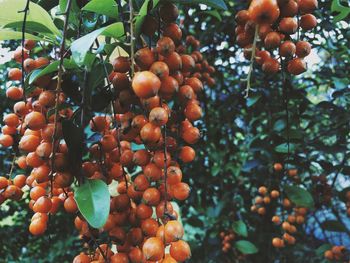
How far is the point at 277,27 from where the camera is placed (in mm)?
843

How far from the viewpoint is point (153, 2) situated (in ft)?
2.54

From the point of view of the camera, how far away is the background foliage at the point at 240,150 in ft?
6.16

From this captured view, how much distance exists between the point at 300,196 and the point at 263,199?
440 mm

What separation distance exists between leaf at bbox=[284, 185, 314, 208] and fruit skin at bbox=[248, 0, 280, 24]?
4.16 ft

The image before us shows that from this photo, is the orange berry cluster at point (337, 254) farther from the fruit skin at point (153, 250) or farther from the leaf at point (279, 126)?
the fruit skin at point (153, 250)

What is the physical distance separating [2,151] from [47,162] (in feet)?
3.65

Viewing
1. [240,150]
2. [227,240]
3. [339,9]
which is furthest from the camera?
[240,150]

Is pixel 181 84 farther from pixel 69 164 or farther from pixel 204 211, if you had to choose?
pixel 204 211

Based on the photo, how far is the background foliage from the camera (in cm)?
188

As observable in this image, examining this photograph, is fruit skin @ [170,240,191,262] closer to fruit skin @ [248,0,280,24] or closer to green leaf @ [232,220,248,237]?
fruit skin @ [248,0,280,24]

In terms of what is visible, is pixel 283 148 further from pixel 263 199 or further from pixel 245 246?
pixel 245 246

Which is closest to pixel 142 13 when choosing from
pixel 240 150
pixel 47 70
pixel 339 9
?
pixel 47 70

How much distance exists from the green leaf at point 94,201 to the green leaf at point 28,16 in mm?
405

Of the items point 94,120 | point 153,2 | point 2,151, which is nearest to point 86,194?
point 94,120
